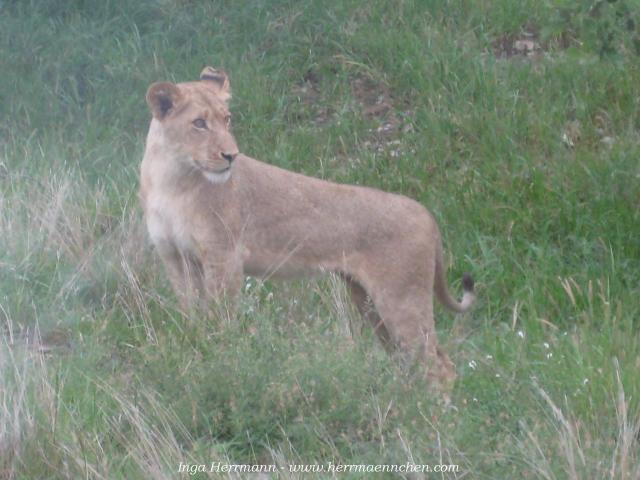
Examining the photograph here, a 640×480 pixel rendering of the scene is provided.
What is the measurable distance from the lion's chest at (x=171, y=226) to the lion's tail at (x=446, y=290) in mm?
1284

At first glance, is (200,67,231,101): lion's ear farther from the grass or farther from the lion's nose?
the grass

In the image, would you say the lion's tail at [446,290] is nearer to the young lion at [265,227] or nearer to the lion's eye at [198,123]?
the young lion at [265,227]

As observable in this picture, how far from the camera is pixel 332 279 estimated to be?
261 inches

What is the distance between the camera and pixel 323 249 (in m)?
6.45

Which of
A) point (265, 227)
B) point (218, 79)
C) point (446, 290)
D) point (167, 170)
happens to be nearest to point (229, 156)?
point (167, 170)

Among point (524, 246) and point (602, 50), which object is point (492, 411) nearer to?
point (602, 50)

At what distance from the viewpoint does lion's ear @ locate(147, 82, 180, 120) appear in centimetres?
627

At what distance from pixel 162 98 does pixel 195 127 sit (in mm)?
215

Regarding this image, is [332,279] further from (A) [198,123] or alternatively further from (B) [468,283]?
(A) [198,123]

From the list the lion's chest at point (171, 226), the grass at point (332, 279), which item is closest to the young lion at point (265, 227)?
the lion's chest at point (171, 226)

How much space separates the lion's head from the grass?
0.64 metres

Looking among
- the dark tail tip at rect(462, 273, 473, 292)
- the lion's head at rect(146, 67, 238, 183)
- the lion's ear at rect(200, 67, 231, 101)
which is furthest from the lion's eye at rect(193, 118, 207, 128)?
the dark tail tip at rect(462, 273, 473, 292)

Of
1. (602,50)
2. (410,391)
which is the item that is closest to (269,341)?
(410,391)

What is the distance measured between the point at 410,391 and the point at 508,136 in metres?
4.62
